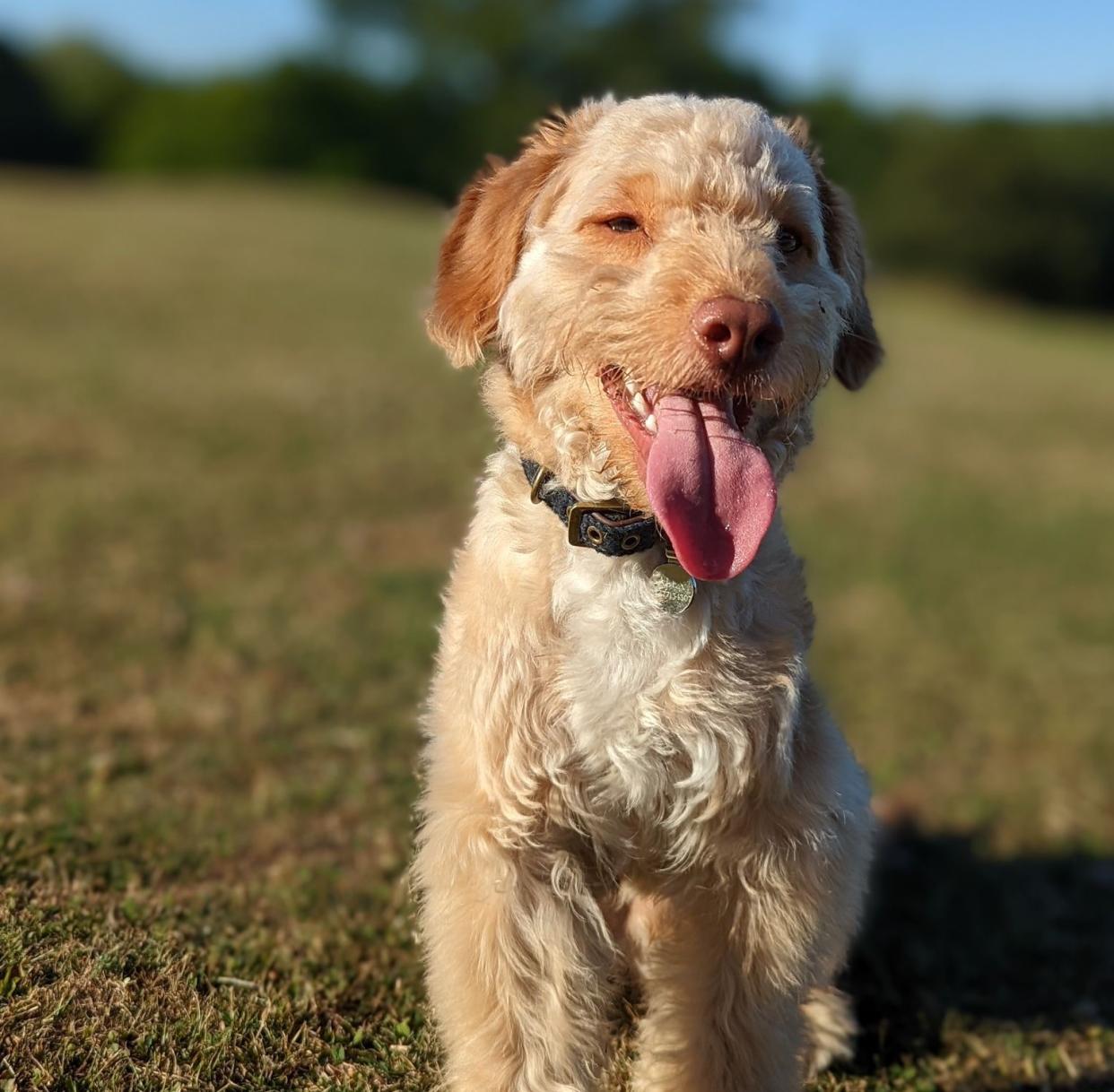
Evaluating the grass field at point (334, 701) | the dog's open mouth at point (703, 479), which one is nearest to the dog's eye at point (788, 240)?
the dog's open mouth at point (703, 479)

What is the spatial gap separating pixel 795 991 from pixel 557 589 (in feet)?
3.32

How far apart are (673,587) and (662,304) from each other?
0.57 m

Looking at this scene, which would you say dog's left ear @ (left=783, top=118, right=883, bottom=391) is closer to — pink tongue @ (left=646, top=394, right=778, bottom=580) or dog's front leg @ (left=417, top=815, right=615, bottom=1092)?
pink tongue @ (left=646, top=394, right=778, bottom=580)

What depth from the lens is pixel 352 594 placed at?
686cm

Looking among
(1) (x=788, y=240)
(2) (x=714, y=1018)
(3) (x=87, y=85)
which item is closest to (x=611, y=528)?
(1) (x=788, y=240)

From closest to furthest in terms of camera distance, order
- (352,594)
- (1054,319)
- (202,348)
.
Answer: (352,594)
(202,348)
(1054,319)

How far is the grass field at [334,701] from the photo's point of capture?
2.97m

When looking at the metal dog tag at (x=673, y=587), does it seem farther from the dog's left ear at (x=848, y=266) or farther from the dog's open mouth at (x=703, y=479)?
the dog's left ear at (x=848, y=266)

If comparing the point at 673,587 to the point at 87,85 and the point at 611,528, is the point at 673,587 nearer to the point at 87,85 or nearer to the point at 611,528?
the point at 611,528

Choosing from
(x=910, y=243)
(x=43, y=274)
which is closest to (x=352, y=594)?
(x=43, y=274)

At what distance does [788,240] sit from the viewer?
9.14 feet

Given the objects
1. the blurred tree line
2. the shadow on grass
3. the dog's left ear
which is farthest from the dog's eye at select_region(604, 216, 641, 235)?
the blurred tree line

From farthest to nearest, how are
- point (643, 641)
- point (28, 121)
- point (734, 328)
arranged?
1. point (28, 121)
2. point (643, 641)
3. point (734, 328)

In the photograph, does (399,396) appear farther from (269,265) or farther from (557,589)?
(557,589)
